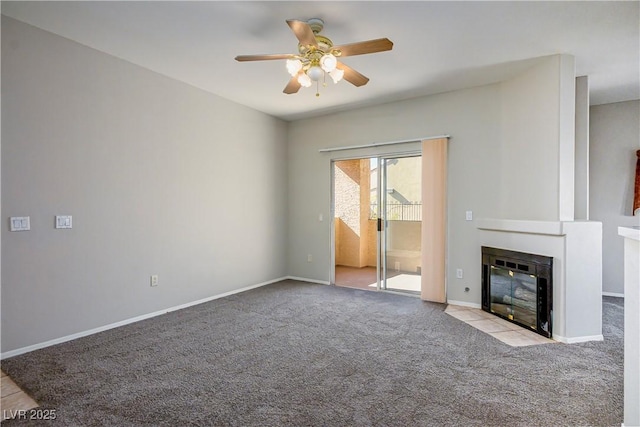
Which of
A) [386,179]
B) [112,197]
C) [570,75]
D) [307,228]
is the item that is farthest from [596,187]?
[112,197]

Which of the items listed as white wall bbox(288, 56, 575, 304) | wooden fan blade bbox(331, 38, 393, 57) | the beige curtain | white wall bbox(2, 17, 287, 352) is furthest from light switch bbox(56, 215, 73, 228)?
the beige curtain

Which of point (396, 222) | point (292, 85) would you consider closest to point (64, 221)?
point (292, 85)

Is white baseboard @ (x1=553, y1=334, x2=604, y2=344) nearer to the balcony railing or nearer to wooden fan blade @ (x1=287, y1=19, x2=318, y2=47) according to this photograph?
the balcony railing

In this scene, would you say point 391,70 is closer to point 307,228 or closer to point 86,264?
point 307,228

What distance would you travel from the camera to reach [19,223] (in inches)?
109

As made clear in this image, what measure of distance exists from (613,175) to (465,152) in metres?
2.40

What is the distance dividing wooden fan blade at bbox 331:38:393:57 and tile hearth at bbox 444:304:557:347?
2844 millimetres

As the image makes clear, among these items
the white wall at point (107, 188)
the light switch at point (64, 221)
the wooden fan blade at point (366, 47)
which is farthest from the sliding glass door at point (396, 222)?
the light switch at point (64, 221)

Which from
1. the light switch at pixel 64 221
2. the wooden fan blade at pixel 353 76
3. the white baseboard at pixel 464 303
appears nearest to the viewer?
the wooden fan blade at pixel 353 76

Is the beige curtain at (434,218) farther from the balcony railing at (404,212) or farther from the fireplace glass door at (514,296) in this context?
the fireplace glass door at (514,296)

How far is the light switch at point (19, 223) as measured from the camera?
2.73m

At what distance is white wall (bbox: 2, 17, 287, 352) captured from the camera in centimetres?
279

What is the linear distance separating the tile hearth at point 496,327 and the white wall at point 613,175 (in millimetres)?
2409

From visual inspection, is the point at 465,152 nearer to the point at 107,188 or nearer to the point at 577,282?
the point at 577,282
